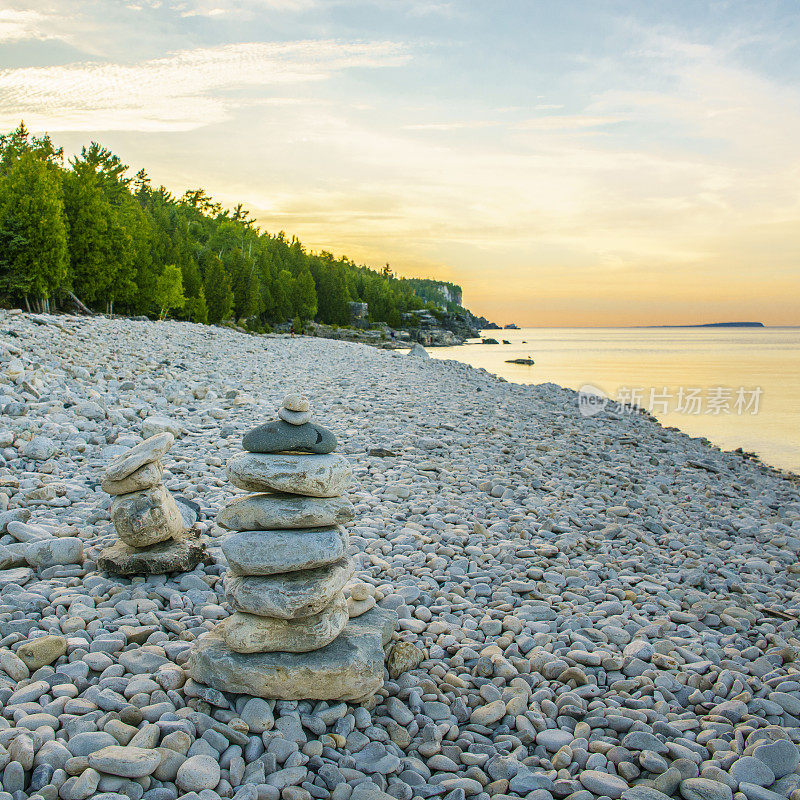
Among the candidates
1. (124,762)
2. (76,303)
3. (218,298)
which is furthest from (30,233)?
(124,762)

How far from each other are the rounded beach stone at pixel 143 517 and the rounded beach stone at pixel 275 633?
4.80 ft

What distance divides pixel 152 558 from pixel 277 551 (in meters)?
1.73

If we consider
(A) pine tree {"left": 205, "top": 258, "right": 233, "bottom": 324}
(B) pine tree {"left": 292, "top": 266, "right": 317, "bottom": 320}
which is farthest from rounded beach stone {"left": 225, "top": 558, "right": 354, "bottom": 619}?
(B) pine tree {"left": 292, "top": 266, "right": 317, "bottom": 320}

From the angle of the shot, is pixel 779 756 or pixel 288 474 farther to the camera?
pixel 288 474

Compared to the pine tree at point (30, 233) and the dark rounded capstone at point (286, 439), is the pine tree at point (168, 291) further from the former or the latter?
the dark rounded capstone at point (286, 439)

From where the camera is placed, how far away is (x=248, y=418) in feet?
34.7

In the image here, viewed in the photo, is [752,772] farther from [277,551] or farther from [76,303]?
[76,303]

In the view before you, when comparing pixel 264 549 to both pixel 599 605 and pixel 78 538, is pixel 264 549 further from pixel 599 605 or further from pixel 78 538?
pixel 599 605

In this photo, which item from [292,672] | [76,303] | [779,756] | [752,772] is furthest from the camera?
[76,303]

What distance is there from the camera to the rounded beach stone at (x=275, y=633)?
139 inches

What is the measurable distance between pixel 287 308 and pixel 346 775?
55.4m

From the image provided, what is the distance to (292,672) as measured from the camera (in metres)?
3.47

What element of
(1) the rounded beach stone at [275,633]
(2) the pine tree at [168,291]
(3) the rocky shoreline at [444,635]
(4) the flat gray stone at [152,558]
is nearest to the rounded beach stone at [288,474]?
(1) the rounded beach stone at [275,633]

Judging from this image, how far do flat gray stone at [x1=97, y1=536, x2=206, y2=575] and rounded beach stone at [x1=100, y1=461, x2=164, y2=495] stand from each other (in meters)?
0.47
